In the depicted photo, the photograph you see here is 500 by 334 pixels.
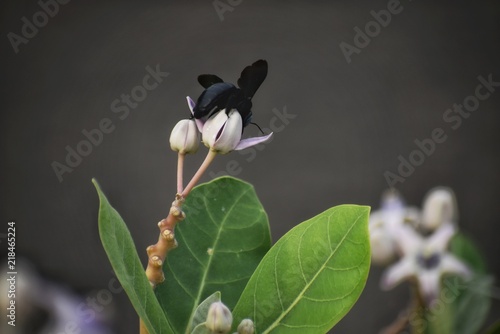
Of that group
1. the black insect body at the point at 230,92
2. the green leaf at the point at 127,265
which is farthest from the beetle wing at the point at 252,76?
the green leaf at the point at 127,265

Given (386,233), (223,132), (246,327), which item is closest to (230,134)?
(223,132)

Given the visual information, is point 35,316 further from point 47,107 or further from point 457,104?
point 457,104

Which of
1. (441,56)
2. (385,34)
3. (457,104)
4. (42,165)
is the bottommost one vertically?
(457,104)

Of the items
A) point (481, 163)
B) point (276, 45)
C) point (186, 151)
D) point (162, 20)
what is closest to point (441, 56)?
point (481, 163)

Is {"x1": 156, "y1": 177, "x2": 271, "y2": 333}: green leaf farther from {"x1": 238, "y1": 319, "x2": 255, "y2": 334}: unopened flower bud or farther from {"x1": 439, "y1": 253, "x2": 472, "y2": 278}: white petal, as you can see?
{"x1": 439, "y1": 253, "x2": 472, "y2": 278}: white petal

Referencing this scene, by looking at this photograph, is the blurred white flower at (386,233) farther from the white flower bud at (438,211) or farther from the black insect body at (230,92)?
the black insect body at (230,92)

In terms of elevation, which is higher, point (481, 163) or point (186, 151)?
point (186, 151)

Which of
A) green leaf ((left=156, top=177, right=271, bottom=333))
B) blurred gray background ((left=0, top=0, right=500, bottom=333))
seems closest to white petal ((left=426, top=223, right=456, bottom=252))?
green leaf ((left=156, top=177, right=271, bottom=333))

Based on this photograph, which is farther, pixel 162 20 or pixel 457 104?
pixel 457 104
